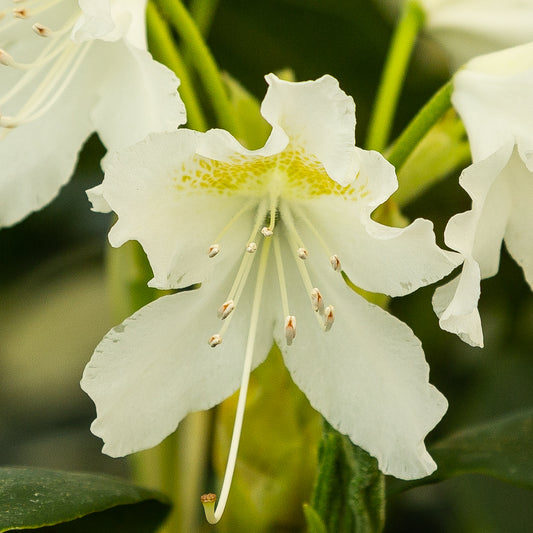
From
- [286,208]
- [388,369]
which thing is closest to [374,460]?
[388,369]

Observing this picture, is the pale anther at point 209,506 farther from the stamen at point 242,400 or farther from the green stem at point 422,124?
the green stem at point 422,124

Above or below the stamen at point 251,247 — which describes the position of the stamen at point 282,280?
below

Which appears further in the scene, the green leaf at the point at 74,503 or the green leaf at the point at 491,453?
the green leaf at the point at 491,453

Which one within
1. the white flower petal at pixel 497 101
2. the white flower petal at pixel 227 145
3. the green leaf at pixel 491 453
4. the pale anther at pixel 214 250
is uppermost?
the white flower petal at pixel 227 145

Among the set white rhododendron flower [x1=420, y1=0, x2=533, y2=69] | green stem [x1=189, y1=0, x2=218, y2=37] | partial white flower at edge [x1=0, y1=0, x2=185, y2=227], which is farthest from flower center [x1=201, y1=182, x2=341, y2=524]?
green stem [x1=189, y1=0, x2=218, y2=37]

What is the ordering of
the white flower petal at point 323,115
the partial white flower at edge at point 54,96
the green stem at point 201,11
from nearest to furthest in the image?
1. the white flower petal at point 323,115
2. the partial white flower at edge at point 54,96
3. the green stem at point 201,11

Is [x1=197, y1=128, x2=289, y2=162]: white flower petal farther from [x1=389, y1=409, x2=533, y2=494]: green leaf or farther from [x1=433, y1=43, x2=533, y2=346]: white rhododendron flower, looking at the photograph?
[x1=389, y1=409, x2=533, y2=494]: green leaf

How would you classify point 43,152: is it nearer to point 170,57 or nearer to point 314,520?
point 170,57

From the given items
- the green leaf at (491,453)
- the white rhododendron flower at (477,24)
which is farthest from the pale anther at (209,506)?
the white rhododendron flower at (477,24)
